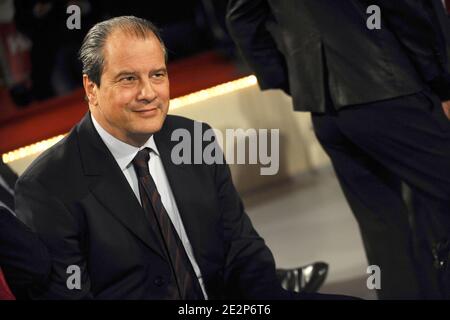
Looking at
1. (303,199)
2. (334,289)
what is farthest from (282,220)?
(334,289)

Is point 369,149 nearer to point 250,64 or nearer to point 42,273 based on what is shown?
point 250,64

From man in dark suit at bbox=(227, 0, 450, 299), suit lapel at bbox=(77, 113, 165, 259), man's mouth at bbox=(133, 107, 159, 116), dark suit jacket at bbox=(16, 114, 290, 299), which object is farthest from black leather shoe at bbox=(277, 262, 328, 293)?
man's mouth at bbox=(133, 107, 159, 116)

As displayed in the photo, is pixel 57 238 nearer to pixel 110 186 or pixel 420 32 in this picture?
pixel 110 186

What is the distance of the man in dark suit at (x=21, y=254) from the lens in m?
1.78

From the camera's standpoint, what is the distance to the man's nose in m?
1.84

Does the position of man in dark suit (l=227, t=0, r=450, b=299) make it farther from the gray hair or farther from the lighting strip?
the gray hair

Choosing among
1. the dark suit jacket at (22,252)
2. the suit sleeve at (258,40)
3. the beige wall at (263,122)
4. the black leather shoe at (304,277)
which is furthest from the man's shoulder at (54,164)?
the black leather shoe at (304,277)

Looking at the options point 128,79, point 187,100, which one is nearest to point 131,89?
point 128,79

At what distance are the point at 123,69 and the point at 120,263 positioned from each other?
38 cm

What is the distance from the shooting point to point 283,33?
2279mm

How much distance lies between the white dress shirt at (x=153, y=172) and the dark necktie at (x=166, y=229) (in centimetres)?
1

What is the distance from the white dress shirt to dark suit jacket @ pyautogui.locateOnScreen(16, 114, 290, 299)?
0.01 meters

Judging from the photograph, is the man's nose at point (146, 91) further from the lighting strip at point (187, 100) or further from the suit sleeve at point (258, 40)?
the suit sleeve at point (258, 40)
